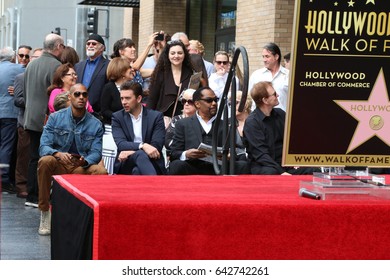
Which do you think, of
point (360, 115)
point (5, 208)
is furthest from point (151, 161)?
point (360, 115)

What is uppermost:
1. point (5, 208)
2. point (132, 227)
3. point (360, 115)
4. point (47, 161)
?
point (360, 115)

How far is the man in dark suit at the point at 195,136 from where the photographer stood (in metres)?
8.52

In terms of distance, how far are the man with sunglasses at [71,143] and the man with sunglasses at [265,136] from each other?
5.82ft

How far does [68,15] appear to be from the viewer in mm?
39906

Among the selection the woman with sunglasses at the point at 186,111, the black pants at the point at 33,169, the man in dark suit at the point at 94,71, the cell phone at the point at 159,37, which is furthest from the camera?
the cell phone at the point at 159,37

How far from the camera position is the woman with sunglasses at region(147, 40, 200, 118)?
10.6 meters

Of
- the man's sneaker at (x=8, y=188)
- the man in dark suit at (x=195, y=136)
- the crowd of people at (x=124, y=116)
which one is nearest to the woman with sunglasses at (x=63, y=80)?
the crowd of people at (x=124, y=116)

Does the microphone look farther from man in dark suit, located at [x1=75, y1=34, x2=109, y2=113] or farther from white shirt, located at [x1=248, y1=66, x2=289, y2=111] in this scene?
man in dark suit, located at [x1=75, y1=34, x2=109, y2=113]

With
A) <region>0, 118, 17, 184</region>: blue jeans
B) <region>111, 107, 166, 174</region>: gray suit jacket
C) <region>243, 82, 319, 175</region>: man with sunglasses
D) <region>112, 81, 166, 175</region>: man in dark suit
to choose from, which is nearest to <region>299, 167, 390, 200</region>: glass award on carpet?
<region>243, 82, 319, 175</region>: man with sunglasses

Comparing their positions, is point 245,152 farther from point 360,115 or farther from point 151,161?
point 360,115

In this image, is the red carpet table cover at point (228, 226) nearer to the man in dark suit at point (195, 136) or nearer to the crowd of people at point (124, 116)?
the crowd of people at point (124, 116)

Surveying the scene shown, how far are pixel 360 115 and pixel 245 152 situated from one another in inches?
169

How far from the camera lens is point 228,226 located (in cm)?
384

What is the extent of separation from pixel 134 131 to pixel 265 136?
1668 mm
